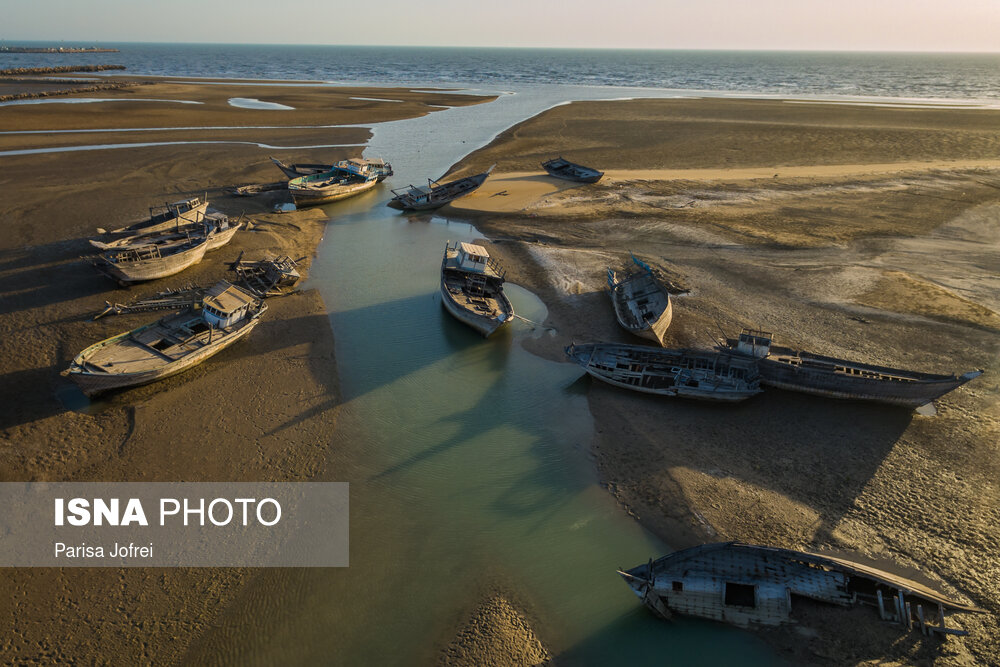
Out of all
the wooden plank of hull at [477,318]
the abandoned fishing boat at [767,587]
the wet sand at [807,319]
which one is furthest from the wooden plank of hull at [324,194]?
the abandoned fishing boat at [767,587]

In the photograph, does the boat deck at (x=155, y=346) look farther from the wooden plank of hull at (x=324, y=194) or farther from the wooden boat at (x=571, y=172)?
the wooden boat at (x=571, y=172)

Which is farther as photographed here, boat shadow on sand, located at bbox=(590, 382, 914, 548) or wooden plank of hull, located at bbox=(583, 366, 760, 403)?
wooden plank of hull, located at bbox=(583, 366, 760, 403)

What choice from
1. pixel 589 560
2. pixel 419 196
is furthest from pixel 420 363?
pixel 419 196

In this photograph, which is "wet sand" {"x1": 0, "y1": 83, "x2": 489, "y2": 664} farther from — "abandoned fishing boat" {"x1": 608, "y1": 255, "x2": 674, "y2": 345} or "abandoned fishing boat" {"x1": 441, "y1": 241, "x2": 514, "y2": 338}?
"abandoned fishing boat" {"x1": 608, "y1": 255, "x2": 674, "y2": 345}

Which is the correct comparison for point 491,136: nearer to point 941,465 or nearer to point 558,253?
point 558,253

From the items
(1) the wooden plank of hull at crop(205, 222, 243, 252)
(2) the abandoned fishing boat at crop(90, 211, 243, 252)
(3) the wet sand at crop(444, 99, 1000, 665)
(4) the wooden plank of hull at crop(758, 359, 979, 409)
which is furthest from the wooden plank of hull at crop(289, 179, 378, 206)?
(4) the wooden plank of hull at crop(758, 359, 979, 409)

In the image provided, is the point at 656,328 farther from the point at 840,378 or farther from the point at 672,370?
the point at 840,378
